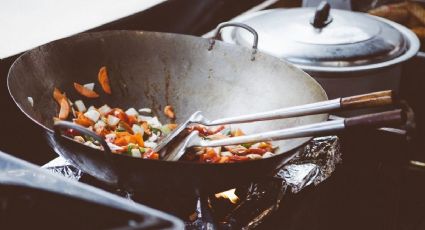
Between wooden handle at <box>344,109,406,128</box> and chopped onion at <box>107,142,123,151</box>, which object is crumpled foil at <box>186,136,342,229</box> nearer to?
chopped onion at <box>107,142,123,151</box>

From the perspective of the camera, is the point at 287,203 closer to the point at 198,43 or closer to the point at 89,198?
the point at 198,43

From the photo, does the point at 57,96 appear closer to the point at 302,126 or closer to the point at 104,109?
the point at 104,109

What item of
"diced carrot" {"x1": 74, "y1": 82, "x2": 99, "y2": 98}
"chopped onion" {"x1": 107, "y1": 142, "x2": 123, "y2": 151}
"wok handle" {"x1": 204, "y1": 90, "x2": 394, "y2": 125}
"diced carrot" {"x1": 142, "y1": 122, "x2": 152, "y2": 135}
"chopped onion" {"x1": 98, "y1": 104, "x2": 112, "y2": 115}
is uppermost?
"wok handle" {"x1": 204, "y1": 90, "x2": 394, "y2": 125}

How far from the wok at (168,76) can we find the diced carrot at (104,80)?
0.08 ft

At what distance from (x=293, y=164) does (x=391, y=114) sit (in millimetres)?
844

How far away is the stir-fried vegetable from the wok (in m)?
0.04

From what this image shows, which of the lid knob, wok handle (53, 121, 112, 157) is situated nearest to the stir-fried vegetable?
wok handle (53, 121, 112, 157)

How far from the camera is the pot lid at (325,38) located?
7.86 feet

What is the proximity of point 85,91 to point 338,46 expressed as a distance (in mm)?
1234

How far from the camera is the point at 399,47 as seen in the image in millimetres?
2572

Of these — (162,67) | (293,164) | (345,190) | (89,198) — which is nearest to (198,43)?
(162,67)

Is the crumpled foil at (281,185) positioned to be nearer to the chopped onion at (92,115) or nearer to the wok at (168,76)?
the wok at (168,76)

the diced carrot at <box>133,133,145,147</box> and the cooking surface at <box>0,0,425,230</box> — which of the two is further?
the cooking surface at <box>0,0,425,230</box>

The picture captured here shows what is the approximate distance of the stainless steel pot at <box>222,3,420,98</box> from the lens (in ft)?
7.78
